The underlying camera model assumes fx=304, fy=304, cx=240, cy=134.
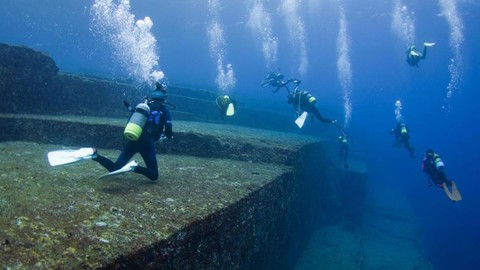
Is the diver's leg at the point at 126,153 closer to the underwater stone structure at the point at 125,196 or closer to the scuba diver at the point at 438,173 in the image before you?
the underwater stone structure at the point at 125,196

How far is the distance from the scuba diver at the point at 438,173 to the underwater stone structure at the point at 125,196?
10.1 feet

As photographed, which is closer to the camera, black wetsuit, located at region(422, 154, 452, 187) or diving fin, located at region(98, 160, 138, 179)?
diving fin, located at region(98, 160, 138, 179)

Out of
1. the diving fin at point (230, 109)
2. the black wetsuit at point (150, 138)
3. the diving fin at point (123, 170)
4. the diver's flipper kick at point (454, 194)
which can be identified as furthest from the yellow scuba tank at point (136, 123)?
the diver's flipper kick at point (454, 194)

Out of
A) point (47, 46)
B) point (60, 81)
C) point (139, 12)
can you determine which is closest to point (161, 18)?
point (139, 12)

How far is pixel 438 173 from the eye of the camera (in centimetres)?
755

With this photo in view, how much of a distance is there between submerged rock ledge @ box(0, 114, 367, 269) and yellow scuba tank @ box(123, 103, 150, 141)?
693 millimetres

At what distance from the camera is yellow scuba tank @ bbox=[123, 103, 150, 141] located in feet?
11.7

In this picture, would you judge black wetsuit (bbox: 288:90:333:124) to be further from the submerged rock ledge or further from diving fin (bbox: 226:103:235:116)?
diving fin (bbox: 226:103:235:116)

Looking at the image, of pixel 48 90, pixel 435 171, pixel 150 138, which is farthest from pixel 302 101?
pixel 48 90

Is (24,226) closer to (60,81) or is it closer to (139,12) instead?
(60,81)

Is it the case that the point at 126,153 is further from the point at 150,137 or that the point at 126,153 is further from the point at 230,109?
the point at 230,109

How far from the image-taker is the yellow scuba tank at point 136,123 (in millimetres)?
3555

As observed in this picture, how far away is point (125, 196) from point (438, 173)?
7.46 metres

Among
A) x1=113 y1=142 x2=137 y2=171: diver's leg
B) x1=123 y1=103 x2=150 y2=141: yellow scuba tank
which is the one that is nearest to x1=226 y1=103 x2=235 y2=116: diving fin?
x1=113 y1=142 x2=137 y2=171: diver's leg
